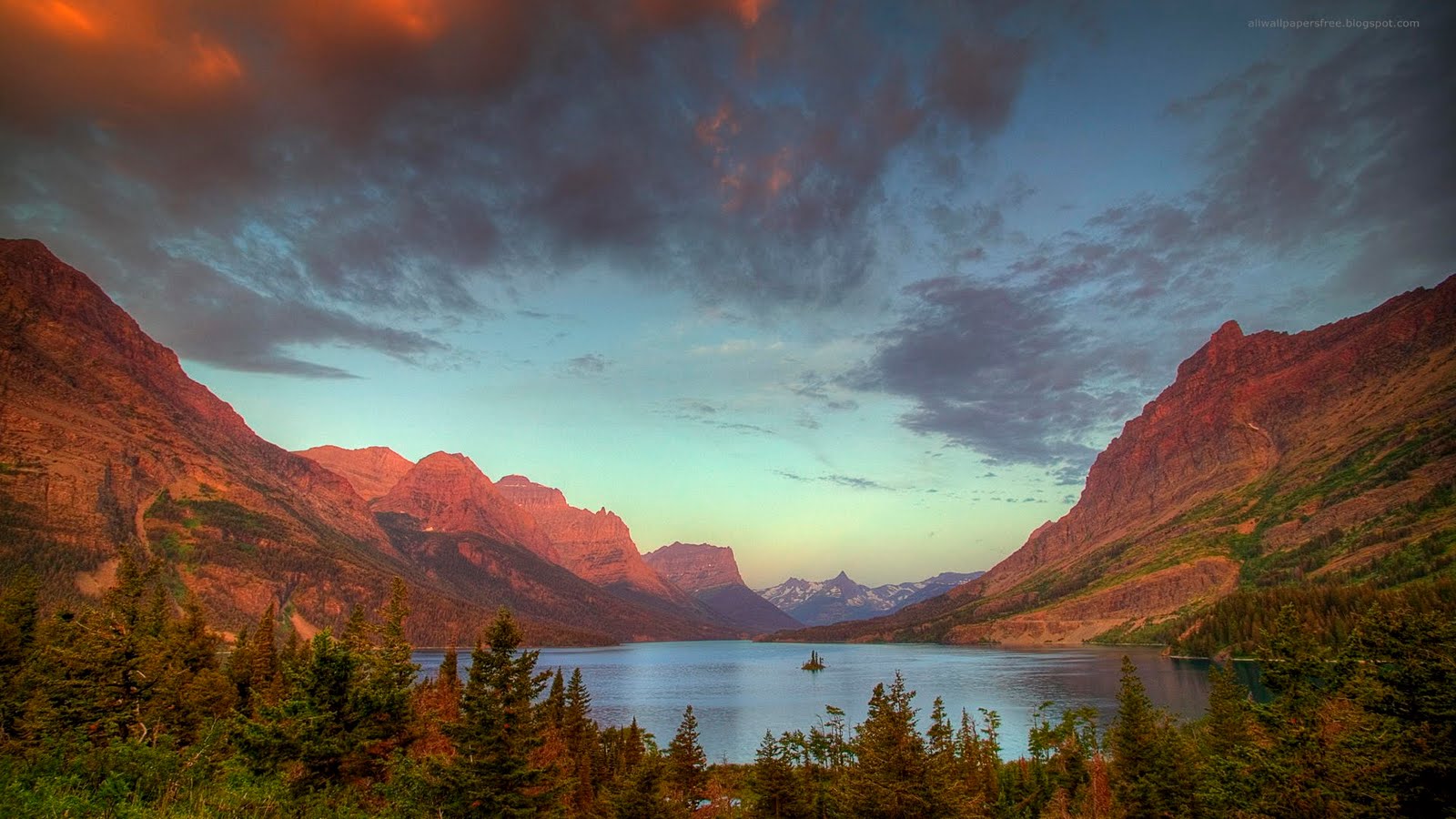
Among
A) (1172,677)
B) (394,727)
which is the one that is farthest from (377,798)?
(1172,677)

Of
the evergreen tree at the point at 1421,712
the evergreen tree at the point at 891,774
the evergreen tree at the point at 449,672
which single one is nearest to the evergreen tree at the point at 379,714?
the evergreen tree at the point at 891,774

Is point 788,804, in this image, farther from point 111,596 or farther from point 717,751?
point 717,751

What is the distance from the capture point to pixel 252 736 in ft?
85.1

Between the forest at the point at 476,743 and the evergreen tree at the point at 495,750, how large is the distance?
7 centimetres

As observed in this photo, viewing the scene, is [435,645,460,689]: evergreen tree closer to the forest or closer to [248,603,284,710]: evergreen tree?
[248,603,284,710]: evergreen tree

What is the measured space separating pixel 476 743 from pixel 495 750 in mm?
858

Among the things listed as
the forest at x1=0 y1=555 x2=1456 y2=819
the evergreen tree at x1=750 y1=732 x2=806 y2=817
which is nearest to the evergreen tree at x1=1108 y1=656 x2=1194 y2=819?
the forest at x1=0 y1=555 x2=1456 y2=819

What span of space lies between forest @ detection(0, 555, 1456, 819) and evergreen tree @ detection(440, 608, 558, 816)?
0.07 metres

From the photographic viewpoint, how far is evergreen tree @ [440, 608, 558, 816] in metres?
27.2

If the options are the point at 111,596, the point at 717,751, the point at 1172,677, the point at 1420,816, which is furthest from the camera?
the point at 1172,677

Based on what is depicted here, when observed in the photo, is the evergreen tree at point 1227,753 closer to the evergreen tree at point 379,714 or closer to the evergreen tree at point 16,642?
the evergreen tree at point 379,714

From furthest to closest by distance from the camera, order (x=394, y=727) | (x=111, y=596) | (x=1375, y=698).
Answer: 1. (x=111, y=596)
2. (x=394, y=727)
3. (x=1375, y=698)

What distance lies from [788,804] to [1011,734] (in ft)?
268

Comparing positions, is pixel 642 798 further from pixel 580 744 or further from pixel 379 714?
pixel 580 744
